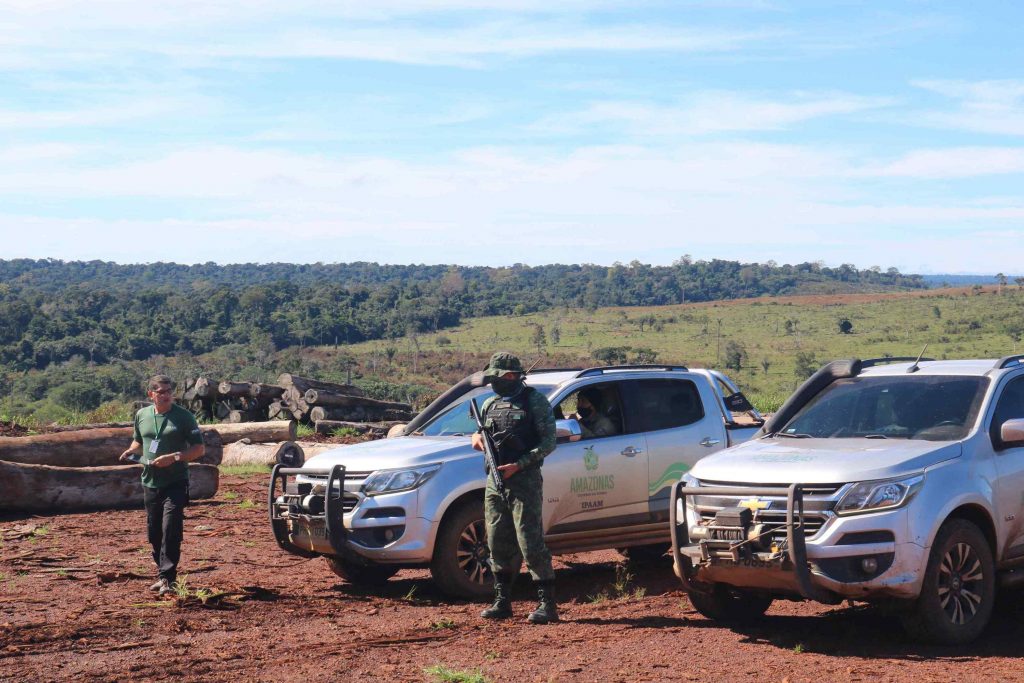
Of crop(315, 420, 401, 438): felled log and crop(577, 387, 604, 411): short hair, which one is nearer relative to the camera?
crop(577, 387, 604, 411): short hair

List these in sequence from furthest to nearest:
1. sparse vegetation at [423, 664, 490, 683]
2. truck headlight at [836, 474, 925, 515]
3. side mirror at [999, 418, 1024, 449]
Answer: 1. side mirror at [999, 418, 1024, 449]
2. truck headlight at [836, 474, 925, 515]
3. sparse vegetation at [423, 664, 490, 683]

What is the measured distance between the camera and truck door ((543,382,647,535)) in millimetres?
9680

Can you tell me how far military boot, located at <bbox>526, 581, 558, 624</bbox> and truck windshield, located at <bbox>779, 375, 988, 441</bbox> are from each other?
2.03 meters

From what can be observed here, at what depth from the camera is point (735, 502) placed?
7.45 metres

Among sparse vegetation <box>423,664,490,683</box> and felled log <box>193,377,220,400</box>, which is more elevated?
felled log <box>193,377,220,400</box>

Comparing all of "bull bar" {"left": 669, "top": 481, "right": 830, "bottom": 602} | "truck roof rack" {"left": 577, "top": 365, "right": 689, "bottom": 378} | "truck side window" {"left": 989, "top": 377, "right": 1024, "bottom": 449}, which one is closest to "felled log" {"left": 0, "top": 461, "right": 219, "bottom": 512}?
"truck roof rack" {"left": 577, "top": 365, "right": 689, "bottom": 378}

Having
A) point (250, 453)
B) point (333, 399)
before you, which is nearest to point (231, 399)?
point (333, 399)

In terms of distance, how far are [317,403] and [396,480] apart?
15.8 m

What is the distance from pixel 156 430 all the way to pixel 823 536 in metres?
5.37

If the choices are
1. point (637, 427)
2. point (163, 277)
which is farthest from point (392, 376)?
point (163, 277)

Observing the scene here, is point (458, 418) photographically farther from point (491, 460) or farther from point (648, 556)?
point (648, 556)

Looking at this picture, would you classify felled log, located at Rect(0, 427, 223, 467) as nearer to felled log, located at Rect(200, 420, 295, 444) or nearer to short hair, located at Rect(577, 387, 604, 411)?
felled log, located at Rect(200, 420, 295, 444)

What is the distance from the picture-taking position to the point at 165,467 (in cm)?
938

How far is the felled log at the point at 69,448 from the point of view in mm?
14711
